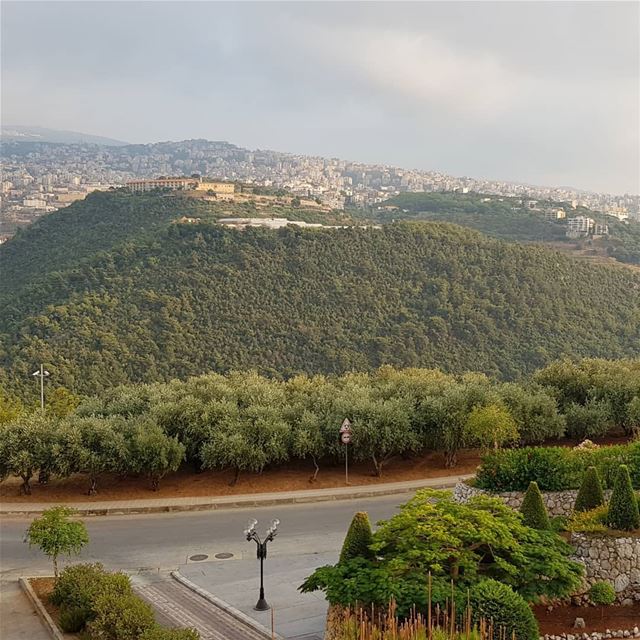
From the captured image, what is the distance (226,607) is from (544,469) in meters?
5.84

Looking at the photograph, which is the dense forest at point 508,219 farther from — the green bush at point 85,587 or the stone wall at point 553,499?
the green bush at point 85,587

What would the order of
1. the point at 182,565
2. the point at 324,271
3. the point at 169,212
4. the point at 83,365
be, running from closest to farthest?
the point at 182,565 → the point at 83,365 → the point at 324,271 → the point at 169,212

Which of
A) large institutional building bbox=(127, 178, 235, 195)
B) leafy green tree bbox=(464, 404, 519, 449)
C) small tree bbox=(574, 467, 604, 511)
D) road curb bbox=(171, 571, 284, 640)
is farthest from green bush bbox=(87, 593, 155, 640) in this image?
large institutional building bbox=(127, 178, 235, 195)

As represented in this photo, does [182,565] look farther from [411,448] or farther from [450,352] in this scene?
[450,352]

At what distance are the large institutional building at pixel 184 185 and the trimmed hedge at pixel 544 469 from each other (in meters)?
59.6

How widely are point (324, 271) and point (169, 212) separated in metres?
19.5

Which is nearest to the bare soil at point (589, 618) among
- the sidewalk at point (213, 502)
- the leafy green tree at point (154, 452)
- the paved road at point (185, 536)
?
the paved road at point (185, 536)

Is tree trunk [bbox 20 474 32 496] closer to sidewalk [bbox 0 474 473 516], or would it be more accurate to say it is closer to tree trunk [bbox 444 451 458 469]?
sidewalk [bbox 0 474 473 516]

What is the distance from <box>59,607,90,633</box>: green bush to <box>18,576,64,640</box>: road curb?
0.13m

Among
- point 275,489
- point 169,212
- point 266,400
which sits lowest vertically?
point 275,489

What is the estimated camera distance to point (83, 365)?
119ft

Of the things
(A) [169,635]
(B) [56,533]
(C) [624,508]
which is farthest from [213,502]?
(C) [624,508]

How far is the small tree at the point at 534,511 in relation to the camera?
1160cm

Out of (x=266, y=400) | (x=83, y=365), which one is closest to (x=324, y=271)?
(x=83, y=365)
